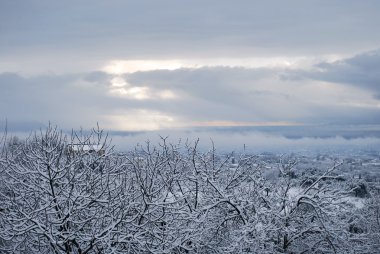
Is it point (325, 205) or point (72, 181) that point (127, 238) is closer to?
point (72, 181)

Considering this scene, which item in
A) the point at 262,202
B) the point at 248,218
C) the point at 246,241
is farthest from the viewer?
the point at 262,202

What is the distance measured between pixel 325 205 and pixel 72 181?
8320 millimetres

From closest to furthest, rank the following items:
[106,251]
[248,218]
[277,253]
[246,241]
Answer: [106,251] → [246,241] → [277,253] → [248,218]

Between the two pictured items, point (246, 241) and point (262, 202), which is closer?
point (246, 241)

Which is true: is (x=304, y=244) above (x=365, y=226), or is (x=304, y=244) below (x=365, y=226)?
above

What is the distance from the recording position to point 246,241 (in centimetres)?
1188

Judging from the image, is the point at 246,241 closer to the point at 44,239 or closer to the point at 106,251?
the point at 106,251

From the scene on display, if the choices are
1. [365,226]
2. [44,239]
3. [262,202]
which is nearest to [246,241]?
[262,202]

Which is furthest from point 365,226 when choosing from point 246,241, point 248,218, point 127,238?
point 127,238

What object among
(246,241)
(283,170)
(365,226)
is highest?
(283,170)

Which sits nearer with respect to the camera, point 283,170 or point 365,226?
point 283,170

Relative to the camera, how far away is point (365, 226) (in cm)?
2855

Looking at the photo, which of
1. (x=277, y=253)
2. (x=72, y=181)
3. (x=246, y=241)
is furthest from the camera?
(x=277, y=253)

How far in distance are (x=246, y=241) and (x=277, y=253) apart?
1.89m
